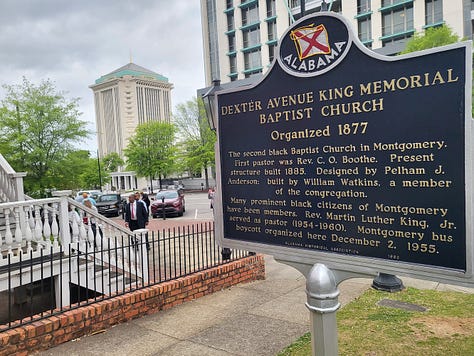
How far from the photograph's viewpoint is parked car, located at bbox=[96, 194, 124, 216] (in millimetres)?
25928

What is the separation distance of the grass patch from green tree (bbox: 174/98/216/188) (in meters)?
42.8

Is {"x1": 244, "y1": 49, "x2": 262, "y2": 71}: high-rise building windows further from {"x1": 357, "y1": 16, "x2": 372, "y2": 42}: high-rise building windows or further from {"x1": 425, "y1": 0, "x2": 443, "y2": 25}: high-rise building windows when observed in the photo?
{"x1": 425, "y1": 0, "x2": 443, "y2": 25}: high-rise building windows

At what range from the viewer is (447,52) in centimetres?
259

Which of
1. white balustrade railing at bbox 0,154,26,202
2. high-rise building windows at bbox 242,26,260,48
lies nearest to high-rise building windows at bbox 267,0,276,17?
Answer: high-rise building windows at bbox 242,26,260,48

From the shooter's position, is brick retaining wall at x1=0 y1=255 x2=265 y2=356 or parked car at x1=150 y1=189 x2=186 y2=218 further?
parked car at x1=150 y1=189 x2=186 y2=218

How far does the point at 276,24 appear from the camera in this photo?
50.3 meters

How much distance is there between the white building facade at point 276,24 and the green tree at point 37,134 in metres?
21.0

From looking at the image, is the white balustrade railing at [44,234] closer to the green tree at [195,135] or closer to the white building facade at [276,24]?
the white building facade at [276,24]

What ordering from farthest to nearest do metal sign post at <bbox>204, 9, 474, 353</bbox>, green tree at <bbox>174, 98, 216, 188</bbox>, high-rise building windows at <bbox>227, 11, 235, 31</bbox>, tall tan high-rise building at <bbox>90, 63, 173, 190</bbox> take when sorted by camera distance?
tall tan high-rise building at <bbox>90, 63, 173, 190</bbox>, high-rise building windows at <bbox>227, 11, 235, 31</bbox>, green tree at <bbox>174, 98, 216, 188</bbox>, metal sign post at <bbox>204, 9, 474, 353</bbox>

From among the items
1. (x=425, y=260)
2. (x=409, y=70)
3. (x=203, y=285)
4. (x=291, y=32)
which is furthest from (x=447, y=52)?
(x=203, y=285)

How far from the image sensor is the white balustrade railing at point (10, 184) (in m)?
9.91

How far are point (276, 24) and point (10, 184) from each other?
4584 cm

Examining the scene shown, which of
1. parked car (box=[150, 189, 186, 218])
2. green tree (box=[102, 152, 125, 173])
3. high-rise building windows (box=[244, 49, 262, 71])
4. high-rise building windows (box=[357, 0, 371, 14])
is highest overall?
high-rise building windows (box=[357, 0, 371, 14])

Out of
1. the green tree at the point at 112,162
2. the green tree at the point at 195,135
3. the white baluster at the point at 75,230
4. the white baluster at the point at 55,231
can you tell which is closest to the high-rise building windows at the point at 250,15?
the green tree at the point at 195,135
